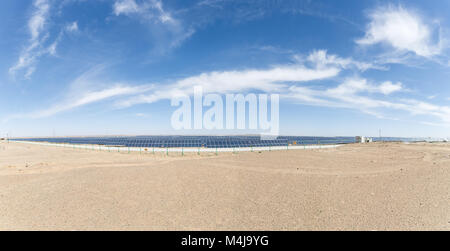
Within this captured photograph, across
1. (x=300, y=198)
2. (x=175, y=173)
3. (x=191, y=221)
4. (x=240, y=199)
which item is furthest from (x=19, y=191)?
(x=300, y=198)

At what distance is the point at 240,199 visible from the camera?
381 inches

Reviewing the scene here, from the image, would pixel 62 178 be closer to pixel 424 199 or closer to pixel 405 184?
pixel 424 199

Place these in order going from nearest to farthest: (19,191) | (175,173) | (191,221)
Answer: (191,221)
(19,191)
(175,173)

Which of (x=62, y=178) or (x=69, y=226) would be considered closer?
(x=69, y=226)

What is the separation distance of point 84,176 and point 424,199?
62.7ft
